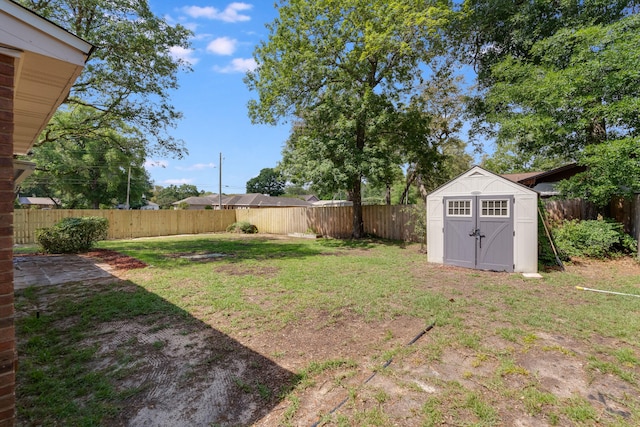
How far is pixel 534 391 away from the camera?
8.31 ft

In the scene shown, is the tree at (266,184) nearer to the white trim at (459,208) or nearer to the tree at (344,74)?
the tree at (344,74)

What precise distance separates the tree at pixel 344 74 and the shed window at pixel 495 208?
446 centimetres

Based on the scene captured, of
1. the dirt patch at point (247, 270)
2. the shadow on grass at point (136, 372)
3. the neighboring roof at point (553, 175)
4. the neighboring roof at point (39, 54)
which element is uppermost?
the neighboring roof at point (553, 175)

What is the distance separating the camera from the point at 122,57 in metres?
9.24

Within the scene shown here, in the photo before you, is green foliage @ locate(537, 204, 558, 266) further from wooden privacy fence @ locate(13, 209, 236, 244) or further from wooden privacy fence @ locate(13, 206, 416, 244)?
wooden privacy fence @ locate(13, 209, 236, 244)

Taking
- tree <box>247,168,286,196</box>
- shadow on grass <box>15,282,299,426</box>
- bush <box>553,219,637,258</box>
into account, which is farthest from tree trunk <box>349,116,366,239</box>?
tree <box>247,168,286,196</box>

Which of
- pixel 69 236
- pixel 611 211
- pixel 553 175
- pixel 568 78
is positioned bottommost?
pixel 69 236

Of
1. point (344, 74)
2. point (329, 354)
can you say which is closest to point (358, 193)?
point (344, 74)

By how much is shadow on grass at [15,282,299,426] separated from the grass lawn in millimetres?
16

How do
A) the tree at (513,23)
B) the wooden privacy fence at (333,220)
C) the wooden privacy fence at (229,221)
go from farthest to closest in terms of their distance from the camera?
the wooden privacy fence at (333,220) < the wooden privacy fence at (229,221) < the tree at (513,23)

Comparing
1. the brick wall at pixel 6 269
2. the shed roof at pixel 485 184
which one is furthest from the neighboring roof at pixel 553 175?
the brick wall at pixel 6 269

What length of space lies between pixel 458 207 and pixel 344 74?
759cm

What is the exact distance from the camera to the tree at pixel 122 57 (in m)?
8.70

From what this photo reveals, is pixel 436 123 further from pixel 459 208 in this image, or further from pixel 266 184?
pixel 266 184
